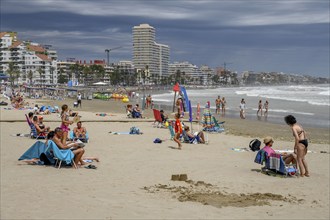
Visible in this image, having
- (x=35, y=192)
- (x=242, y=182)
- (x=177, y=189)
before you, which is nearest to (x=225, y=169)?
(x=242, y=182)

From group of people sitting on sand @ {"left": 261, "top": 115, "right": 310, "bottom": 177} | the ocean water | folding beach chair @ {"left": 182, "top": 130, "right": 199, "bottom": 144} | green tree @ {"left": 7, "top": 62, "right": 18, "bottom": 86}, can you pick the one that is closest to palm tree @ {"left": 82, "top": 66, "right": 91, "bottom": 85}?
green tree @ {"left": 7, "top": 62, "right": 18, "bottom": 86}

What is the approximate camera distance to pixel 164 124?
1814 cm

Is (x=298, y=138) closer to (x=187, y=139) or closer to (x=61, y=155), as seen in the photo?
(x=61, y=155)

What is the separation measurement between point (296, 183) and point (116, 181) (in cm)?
354

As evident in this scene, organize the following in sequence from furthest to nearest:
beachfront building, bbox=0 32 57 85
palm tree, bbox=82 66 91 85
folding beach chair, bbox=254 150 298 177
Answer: palm tree, bbox=82 66 91 85, beachfront building, bbox=0 32 57 85, folding beach chair, bbox=254 150 298 177

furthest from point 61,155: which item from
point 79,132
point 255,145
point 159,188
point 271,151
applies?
point 255,145

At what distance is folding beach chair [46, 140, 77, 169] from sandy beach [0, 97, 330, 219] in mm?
224

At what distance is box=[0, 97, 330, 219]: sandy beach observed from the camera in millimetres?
6086

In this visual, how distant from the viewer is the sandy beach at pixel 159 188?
20.0 feet

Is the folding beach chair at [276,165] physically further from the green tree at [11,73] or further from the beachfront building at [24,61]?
the beachfront building at [24,61]

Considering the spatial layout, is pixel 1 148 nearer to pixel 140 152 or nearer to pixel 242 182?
pixel 140 152

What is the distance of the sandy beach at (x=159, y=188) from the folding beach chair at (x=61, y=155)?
224 millimetres

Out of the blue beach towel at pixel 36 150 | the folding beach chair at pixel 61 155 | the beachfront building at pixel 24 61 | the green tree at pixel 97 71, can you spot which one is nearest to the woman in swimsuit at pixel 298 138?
the folding beach chair at pixel 61 155

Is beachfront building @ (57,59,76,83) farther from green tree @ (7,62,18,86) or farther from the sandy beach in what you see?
the sandy beach
